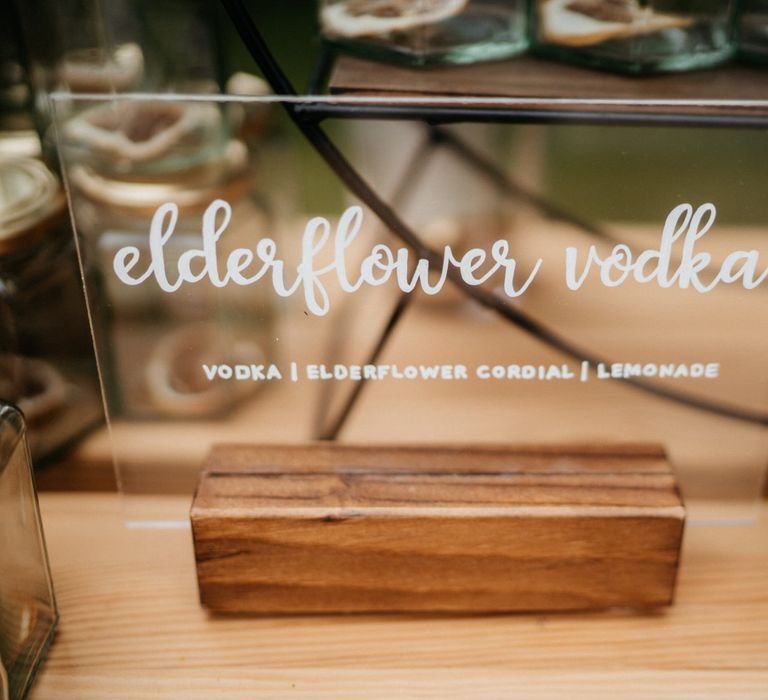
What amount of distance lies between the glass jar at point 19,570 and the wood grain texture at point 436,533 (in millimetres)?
86

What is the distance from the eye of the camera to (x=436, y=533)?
1.48ft

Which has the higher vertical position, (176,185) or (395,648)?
(176,185)

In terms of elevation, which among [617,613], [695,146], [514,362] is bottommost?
[617,613]

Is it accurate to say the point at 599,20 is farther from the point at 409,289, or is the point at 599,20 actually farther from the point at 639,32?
the point at 409,289

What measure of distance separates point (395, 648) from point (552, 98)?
0.98 ft

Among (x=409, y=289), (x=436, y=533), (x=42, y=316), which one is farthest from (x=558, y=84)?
(x=42, y=316)

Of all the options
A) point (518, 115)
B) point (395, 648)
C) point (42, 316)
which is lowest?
point (395, 648)

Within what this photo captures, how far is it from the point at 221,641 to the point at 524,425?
0.72 ft

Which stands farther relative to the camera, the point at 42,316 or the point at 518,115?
the point at 42,316

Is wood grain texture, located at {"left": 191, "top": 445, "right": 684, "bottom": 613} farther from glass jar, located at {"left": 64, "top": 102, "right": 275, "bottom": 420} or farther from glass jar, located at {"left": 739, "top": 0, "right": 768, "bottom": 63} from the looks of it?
glass jar, located at {"left": 739, "top": 0, "right": 768, "bottom": 63}

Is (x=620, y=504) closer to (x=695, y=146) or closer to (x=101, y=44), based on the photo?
(x=695, y=146)

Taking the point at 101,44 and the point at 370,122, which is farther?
the point at 101,44

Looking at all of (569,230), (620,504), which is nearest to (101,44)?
(569,230)

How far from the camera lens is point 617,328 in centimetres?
48
